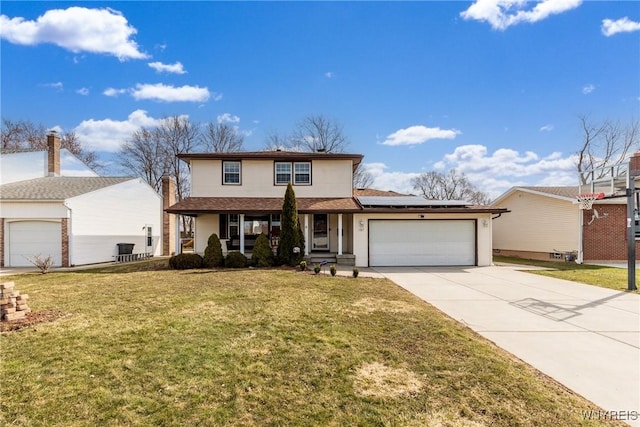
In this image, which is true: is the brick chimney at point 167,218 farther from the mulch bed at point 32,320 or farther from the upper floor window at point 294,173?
the mulch bed at point 32,320

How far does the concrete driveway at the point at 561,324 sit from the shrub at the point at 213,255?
287 inches

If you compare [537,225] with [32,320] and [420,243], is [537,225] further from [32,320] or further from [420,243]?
[32,320]

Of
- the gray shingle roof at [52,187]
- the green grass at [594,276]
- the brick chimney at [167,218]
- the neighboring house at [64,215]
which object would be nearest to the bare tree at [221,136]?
the brick chimney at [167,218]

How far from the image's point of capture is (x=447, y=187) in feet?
138

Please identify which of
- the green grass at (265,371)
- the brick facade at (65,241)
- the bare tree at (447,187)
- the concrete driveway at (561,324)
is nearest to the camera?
the green grass at (265,371)

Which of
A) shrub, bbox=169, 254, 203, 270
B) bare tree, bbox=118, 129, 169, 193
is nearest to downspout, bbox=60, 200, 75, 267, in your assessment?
shrub, bbox=169, 254, 203, 270

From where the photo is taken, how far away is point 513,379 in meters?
3.54

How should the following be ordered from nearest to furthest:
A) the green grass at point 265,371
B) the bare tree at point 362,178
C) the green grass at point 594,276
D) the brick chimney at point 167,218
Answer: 1. the green grass at point 265,371
2. the green grass at point 594,276
3. the brick chimney at point 167,218
4. the bare tree at point 362,178

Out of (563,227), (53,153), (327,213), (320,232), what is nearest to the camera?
(327,213)

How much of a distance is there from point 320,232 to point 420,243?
5.11m

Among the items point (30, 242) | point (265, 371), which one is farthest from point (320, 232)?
point (30, 242)

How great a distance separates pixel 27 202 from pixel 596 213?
1093 inches

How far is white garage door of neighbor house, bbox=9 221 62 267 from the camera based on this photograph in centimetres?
1466

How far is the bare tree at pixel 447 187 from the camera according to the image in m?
41.7
